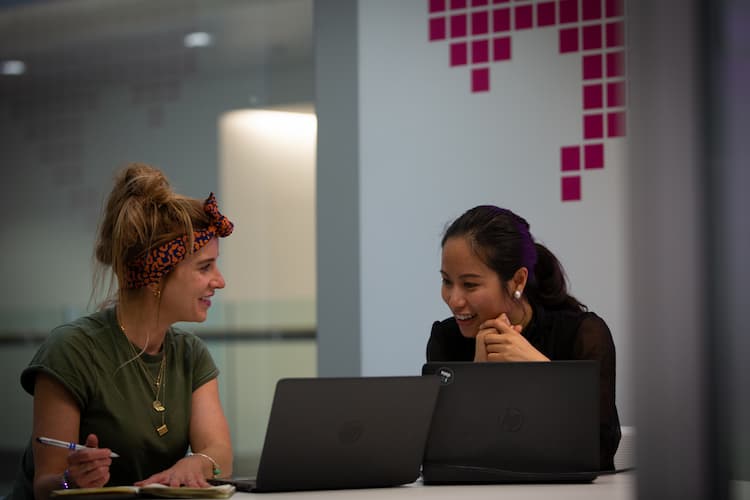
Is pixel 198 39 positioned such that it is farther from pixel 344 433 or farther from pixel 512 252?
pixel 344 433

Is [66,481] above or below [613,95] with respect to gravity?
below

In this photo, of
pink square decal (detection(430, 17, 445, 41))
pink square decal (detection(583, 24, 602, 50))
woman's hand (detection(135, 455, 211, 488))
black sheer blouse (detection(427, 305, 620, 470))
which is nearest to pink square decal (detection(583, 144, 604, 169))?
pink square decal (detection(583, 24, 602, 50))

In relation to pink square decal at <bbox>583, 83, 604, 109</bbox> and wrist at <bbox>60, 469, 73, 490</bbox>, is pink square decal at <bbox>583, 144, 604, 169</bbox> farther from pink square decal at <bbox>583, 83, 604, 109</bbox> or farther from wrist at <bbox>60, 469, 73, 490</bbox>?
wrist at <bbox>60, 469, 73, 490</bbox>

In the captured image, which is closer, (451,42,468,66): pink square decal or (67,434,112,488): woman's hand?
(67,434,112,488): woman's hand

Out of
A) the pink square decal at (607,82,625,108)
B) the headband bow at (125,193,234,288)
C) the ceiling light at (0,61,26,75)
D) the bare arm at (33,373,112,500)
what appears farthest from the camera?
the ceiling light at (0,61,26,75)

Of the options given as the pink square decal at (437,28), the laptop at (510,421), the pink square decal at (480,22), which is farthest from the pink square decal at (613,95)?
the laptop at (510,421)

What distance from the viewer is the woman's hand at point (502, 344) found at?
2.04 meters

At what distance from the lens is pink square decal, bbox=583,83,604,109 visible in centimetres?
313

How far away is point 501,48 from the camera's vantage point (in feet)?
10.7

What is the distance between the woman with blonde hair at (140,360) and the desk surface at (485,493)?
435mm

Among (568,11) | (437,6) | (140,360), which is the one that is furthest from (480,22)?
(140,360)

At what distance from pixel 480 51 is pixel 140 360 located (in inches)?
72.2

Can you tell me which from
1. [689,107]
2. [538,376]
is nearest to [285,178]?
[538,376]

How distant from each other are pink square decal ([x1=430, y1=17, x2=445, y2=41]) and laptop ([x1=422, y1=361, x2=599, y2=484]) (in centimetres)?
201
